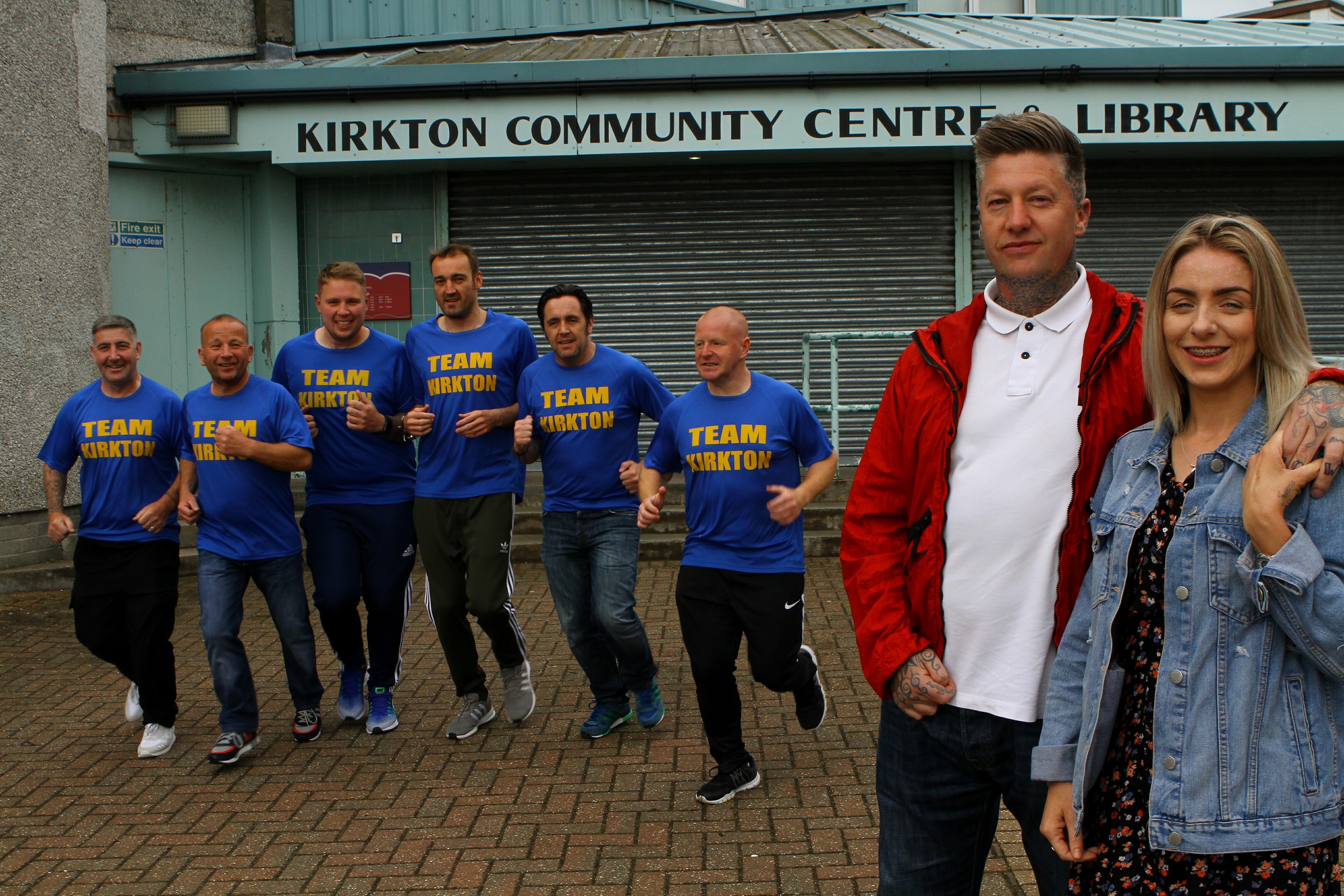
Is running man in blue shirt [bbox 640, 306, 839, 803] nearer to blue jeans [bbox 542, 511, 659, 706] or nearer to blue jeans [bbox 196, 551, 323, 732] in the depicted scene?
blue jeans [bbox 542, 511, 659, 706]

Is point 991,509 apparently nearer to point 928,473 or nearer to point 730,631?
point 928,473

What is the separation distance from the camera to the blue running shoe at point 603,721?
5.34m

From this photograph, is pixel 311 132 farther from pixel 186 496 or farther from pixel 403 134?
pixel 186 496

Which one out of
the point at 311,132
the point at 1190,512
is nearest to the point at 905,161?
the point at 311,132

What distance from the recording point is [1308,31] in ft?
37.6

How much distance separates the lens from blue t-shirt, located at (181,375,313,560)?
17.2ft

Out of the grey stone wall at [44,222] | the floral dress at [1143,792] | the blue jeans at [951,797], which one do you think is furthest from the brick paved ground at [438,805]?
the grey stone wall at [44,222]

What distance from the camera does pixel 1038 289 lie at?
7.60 feet

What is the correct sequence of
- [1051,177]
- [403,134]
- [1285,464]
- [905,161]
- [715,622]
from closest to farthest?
[1285,464] → [1051,177] → [715,622] → [403,134] → [905,161]

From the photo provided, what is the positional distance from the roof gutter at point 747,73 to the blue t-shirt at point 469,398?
17.4 ft

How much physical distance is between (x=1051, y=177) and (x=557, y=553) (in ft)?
11.3

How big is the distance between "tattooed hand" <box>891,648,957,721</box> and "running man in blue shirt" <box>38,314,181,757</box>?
13.6ft

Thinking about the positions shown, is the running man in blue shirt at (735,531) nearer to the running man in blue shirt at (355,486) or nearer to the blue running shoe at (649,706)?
the blue running shoe at (649,706)

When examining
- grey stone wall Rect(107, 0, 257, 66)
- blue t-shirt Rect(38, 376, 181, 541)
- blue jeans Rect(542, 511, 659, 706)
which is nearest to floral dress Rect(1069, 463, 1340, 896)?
blue jeans Rect(542, 511, 659, 706)
